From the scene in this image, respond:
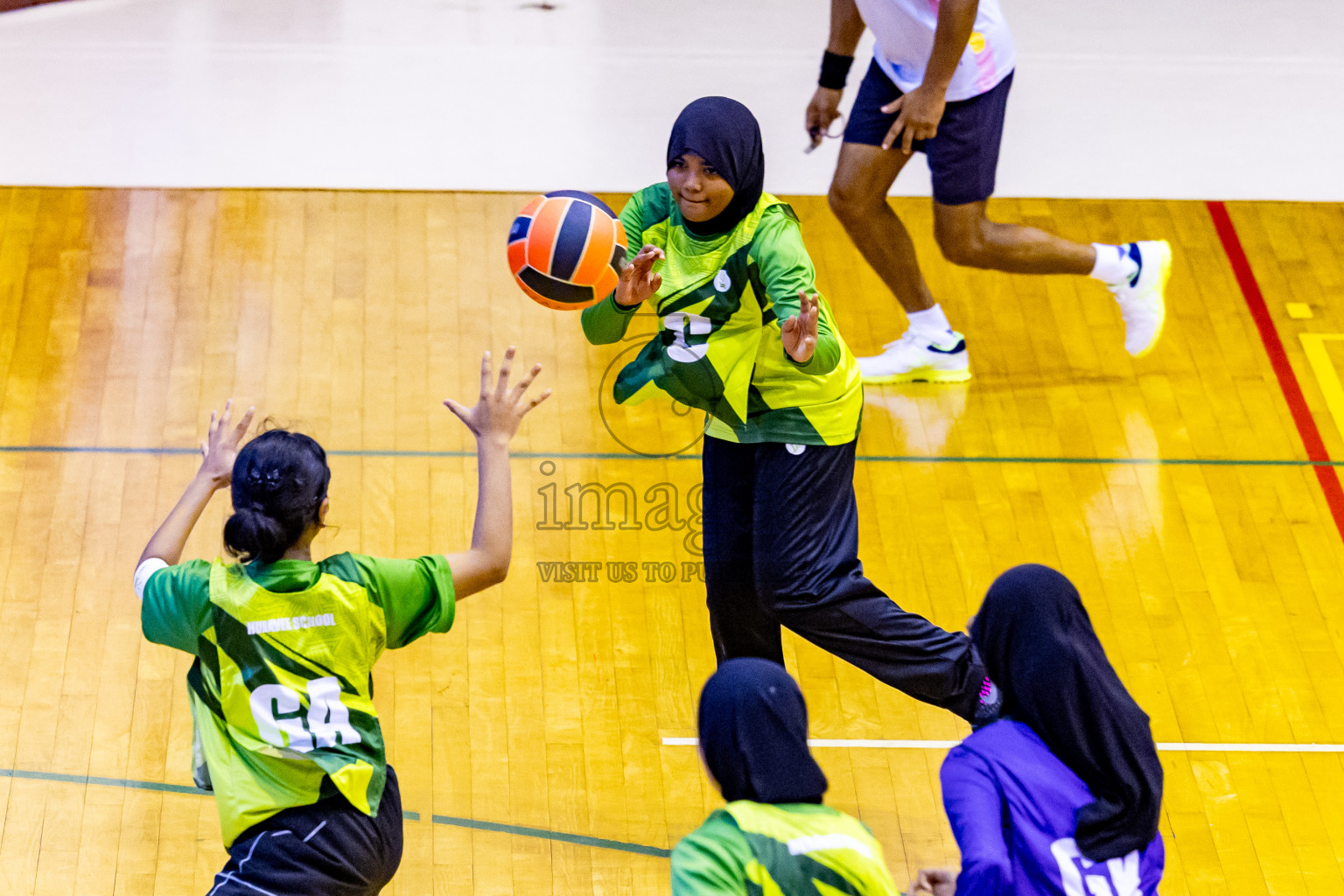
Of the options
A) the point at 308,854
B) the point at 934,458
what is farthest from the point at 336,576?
the point at 934,458

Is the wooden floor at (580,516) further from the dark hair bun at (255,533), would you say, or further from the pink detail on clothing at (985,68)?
the dark hair bun at (255,533)

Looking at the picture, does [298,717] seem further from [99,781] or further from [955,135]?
[955,135]

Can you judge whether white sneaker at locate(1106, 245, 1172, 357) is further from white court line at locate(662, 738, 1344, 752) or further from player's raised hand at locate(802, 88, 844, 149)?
white court line at locate(662, 738, 1344, 752)

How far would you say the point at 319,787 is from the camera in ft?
9.11

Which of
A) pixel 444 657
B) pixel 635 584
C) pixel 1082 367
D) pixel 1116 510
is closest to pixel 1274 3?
pixel 1082 367

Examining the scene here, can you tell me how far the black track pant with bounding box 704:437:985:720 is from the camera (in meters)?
3.56

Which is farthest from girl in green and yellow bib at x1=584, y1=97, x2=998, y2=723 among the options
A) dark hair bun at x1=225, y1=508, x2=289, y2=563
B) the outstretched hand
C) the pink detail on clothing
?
the pink detail on clothing

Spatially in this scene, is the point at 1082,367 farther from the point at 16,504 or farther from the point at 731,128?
the point at 16,504

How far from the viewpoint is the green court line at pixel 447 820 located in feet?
12.2

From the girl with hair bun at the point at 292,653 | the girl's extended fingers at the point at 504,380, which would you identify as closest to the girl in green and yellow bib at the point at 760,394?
the girl's extended fingers at the point at 504,380

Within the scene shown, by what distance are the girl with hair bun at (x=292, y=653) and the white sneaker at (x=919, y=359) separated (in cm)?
260

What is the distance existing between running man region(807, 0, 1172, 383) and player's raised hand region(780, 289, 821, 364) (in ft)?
5.35

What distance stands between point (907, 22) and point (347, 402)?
218cm

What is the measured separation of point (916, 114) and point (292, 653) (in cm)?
284
